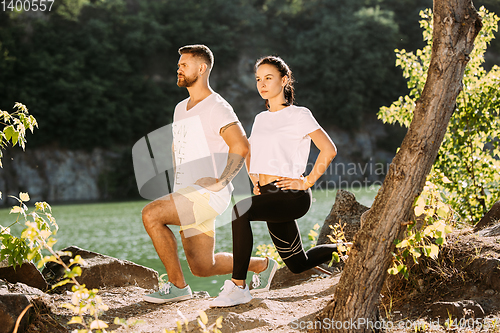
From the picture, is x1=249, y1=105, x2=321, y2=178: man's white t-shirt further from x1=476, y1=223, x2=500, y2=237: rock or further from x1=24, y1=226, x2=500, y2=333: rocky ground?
x1=476, y1=223, x2=500, y2=237: rock

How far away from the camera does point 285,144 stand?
125 inches

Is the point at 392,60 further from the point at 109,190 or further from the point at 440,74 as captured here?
the point at 440,74

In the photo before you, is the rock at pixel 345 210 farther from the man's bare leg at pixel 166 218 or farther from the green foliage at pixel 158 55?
the green foliage at pixel 158 55

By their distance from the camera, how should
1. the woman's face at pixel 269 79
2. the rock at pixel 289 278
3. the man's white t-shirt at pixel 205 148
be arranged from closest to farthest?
the woman's face at pixel 269 79, the man's white t-shirt at pixel 205 148, the rock at pixel 289 278

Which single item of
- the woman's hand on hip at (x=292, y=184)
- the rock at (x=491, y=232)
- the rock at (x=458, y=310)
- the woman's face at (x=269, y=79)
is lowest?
the rock at (x=458, y=310)

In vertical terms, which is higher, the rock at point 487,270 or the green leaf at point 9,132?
the green leaf at point 9,132

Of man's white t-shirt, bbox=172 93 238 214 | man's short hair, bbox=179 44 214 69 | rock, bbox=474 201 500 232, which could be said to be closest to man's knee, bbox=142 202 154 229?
A: man's white t-shirt, bbox=172 93 238 214

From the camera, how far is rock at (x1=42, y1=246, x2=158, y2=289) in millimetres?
4288

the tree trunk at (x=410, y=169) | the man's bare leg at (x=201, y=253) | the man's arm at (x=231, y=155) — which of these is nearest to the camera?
the tree trunk at (x=410, y=169)

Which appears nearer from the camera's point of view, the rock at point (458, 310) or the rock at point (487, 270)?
the rock at point (458, 310)

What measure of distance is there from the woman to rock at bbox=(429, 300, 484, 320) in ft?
3.18

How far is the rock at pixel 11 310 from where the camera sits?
282 cm

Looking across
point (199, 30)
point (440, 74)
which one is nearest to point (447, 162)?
point (440, 74)

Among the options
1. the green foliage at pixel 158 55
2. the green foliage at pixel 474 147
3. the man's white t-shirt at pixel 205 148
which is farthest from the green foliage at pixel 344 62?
the man's white t-shirt at pixel 205 148
